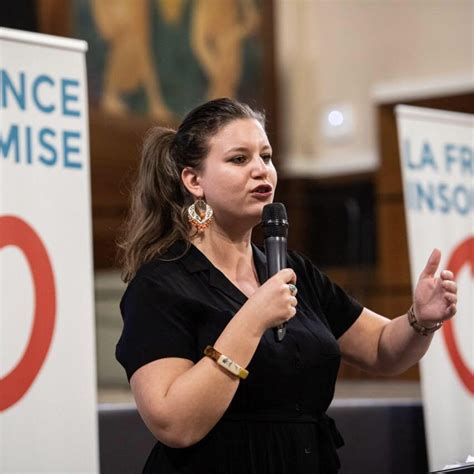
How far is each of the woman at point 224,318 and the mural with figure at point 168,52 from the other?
5.21 meters

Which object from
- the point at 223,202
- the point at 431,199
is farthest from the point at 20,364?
the point at 431,199

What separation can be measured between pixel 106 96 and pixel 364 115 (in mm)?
2442

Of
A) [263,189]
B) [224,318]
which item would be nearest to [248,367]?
[224,318]

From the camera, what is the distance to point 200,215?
2293 mm

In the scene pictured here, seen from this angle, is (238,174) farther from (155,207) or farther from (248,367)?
(248,367)

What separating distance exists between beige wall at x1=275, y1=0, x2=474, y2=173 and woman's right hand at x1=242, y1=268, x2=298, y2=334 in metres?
6.19

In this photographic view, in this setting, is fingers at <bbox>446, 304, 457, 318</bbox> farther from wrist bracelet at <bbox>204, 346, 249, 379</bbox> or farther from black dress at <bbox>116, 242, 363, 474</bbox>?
wrist bracelet at <bbox>204, 346, 249, 379</bbox>

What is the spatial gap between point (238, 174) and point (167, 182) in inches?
9.5

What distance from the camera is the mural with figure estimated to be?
7.61 meters

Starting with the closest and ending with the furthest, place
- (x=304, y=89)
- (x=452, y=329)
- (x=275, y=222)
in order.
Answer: (x=275, y=222), (x=452, y=329), (x=304, y=89)

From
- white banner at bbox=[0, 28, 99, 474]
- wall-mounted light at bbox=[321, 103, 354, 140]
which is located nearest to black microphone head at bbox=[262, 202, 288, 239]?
white banner at bbox=[0, 28, 99, 474]

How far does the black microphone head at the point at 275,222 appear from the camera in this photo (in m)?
2.07

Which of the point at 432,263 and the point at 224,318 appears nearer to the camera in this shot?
the point at 224,318

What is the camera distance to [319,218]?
8852 mm
